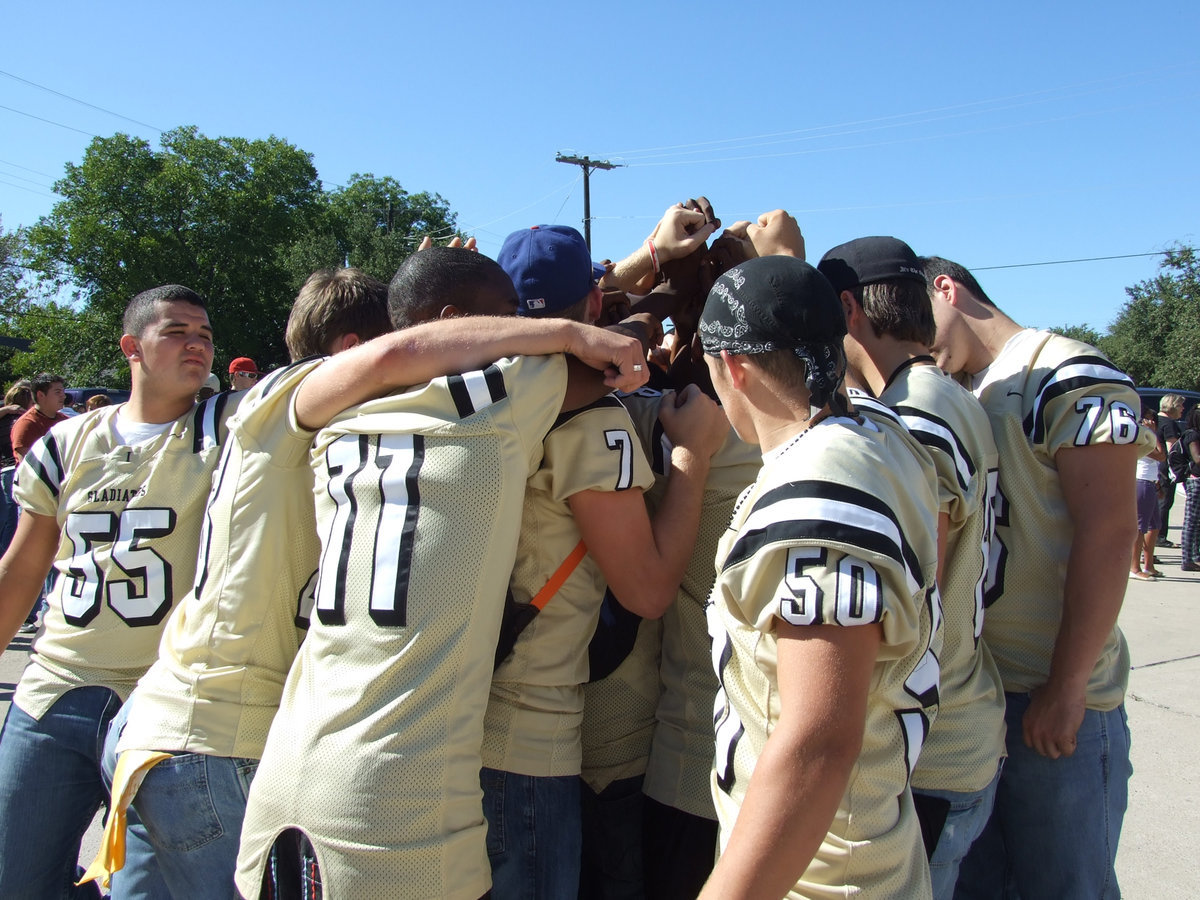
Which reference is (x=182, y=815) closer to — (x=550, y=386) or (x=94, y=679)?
(x=94, y=679)

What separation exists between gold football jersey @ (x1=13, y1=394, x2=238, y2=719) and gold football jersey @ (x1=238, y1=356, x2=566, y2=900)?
3.83ft

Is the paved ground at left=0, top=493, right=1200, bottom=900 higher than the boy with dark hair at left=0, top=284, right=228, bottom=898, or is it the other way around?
the boy with dark hair at left=0, top=284, right=228, bottom=898

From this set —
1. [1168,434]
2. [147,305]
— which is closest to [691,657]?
[147,305]

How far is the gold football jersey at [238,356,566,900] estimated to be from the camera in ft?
4.90

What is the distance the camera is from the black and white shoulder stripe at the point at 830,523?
1312 mm

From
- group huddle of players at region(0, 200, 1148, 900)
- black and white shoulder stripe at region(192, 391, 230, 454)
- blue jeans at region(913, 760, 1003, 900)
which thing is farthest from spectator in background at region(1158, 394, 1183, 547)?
Answer: black and white shoulder stripe at region(192, 391, 230, 454)

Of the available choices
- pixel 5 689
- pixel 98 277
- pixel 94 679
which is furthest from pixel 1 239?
pixel 94 679

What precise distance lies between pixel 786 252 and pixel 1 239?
204 ft

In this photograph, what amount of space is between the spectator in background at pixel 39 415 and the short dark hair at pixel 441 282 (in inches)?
315

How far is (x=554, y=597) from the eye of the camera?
1881 mm

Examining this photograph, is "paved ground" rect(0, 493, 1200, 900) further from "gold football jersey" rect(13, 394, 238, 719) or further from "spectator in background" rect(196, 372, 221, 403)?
"spectator in background" rect(196, 372, 221, 403)

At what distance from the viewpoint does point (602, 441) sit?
183cm

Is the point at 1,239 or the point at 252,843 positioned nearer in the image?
the point at 252,843

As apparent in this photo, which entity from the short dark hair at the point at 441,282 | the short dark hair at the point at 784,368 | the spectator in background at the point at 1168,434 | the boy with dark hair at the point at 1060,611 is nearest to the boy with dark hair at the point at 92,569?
the short dark hair at the point at 441,282
